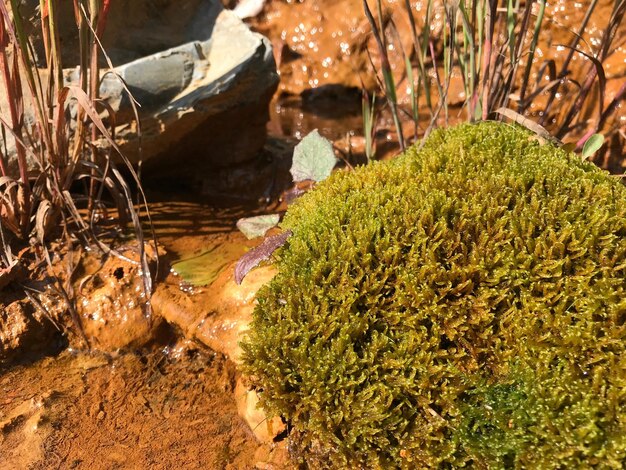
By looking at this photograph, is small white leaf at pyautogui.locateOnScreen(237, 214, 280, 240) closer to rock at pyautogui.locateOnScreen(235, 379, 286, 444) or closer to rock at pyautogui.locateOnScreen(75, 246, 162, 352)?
rock at pyautogui.locateOnScreen(75, 246, 162, 352)

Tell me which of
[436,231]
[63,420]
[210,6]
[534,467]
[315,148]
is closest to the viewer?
[534,467]

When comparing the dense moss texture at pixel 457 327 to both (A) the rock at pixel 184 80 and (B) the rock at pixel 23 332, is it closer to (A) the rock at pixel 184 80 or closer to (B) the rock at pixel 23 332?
(B) the rock at pixel 23 332

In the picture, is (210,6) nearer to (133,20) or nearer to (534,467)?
(133,20)

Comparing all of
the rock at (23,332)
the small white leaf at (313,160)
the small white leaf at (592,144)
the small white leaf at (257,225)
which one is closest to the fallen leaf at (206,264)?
the small white leaf at (257,225)

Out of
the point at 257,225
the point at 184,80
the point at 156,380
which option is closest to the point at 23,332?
the point at 156,380

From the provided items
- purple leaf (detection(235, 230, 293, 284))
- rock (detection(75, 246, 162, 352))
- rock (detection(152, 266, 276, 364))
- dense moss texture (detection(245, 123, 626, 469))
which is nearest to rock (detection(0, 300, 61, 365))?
rock (detection(75, 246, 162, 352))

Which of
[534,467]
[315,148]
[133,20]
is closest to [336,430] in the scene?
[534,467]
